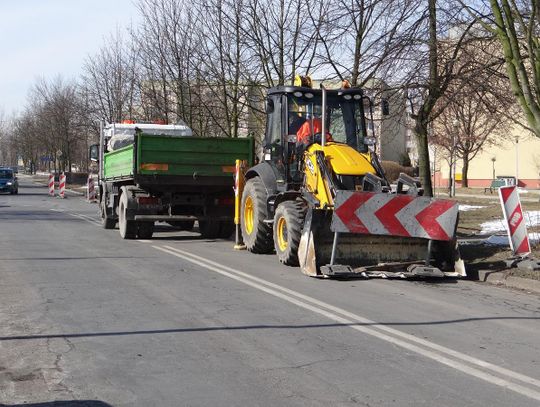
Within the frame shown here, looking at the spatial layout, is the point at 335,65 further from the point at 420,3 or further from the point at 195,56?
the point at 195,56

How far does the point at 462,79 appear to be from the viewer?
48.8 feet

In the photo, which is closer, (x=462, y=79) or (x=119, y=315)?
(x=119, y=315)

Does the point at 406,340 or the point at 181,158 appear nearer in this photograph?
the point at 406,340

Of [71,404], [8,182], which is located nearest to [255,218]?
[71,404]

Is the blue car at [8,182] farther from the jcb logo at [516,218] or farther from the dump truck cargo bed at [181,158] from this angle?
the jcb logo at [516,218]

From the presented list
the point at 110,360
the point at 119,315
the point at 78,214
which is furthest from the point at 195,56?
the point at 110,360

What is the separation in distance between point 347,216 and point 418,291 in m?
1.68

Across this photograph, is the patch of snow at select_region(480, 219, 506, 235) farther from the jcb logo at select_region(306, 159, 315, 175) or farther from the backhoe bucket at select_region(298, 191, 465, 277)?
the jcb logo at select_region(306, 159, 315, 175)

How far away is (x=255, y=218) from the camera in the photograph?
44.1ft

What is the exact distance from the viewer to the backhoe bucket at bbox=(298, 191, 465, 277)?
10797 mm

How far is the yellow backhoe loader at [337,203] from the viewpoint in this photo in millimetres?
10883

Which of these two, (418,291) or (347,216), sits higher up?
(347,216)

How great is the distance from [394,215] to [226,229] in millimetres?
7209

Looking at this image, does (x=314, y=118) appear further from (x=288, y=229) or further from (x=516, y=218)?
(x=516, y=218)
